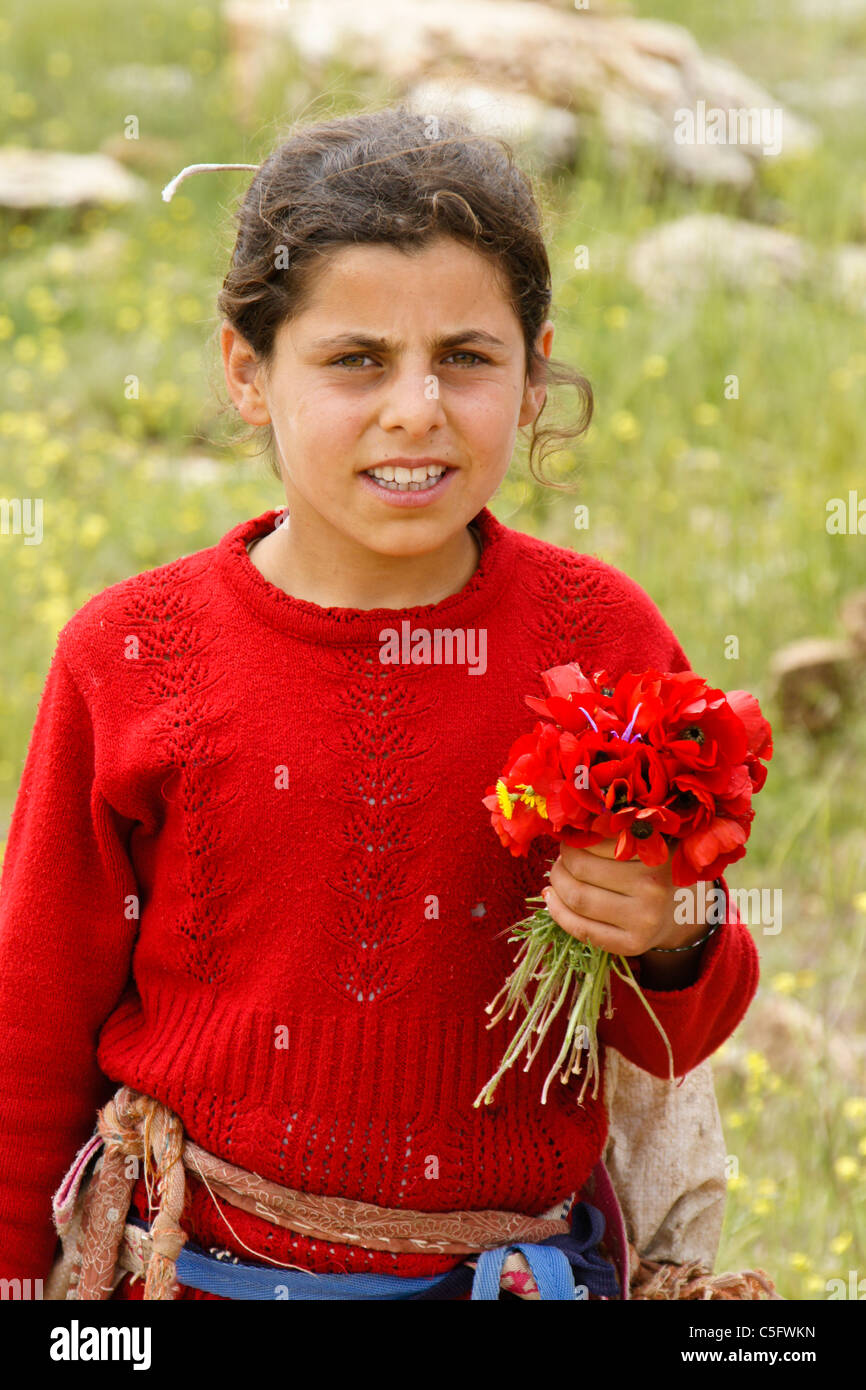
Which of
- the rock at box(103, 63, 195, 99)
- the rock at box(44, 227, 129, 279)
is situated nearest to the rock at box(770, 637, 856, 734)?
the rock at box(44, 227, 129, 279)

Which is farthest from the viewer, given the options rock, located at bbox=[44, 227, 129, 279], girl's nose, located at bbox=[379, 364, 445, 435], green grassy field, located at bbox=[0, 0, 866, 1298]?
rock, located at bbox=[44, 227, 129, 279]

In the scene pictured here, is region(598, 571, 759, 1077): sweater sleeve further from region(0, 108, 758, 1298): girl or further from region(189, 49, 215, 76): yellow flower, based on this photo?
region(189, 49, 215, 76): yellow flower

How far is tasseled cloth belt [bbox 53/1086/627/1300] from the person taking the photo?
171 centimetres

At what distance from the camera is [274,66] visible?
25.5 ft

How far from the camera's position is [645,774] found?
1.51 metres

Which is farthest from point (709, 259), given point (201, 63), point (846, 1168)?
point (846, 1168)

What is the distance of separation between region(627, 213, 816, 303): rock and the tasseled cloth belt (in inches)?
194

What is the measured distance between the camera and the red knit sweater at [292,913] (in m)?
1.73

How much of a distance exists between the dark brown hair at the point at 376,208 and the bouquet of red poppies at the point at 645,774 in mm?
536

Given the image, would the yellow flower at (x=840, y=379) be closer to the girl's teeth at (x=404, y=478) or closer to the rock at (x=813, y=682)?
the rock at (x=813, y=682)

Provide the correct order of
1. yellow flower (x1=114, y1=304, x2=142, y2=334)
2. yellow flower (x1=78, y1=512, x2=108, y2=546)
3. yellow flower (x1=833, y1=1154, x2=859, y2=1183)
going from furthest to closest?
yellow flower (x1=114, y1=304, x2=142, y2=334) < yellow flower (x1=78, y1=512, x2=108, y2=546) < yellow flower (x1=833, y1=1154, x2=859, y2=1183)
